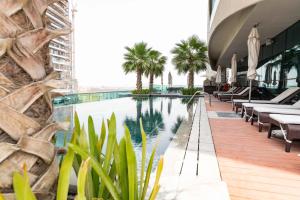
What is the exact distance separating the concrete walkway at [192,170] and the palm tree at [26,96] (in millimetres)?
1130

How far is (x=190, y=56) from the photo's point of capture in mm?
23109

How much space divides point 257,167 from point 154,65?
79.1 feet

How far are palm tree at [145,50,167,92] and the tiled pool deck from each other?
21739mm

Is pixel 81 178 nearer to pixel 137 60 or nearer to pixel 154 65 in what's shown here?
pixel 137 60

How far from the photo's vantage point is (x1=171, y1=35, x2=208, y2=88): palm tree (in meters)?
23.1

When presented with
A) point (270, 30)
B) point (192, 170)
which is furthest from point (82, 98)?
point (192, 170)

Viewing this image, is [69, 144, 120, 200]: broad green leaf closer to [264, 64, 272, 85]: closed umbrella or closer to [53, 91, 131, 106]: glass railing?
[264, 64, 272, 85]: closed umbrella

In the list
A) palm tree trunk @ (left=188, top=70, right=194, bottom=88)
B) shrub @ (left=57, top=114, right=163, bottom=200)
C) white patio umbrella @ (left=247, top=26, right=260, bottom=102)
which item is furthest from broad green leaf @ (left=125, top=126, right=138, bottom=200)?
palm tree trunk @ (left=188, top=70, right=194, bottom=88)

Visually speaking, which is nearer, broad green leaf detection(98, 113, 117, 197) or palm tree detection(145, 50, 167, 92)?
broad green leaf detection(98, 113, 117, 197)

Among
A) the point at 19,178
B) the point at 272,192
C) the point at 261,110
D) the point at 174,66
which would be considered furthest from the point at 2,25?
the point at 174,66

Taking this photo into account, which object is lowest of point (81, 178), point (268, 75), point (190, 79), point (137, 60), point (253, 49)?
point (81, 178)

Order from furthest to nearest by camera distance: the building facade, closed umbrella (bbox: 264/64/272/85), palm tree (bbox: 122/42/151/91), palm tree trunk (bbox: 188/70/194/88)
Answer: palm tree (bbox: 122/42/151/91) < palm tree trunk (bbox: 188/70/194/88) < closed umbrella (bbox: 264/64/272/85) < the building facade

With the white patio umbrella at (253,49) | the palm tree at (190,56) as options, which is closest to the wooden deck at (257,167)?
the white patio umbrella at (253,49)

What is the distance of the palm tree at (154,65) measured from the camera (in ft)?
85.6
